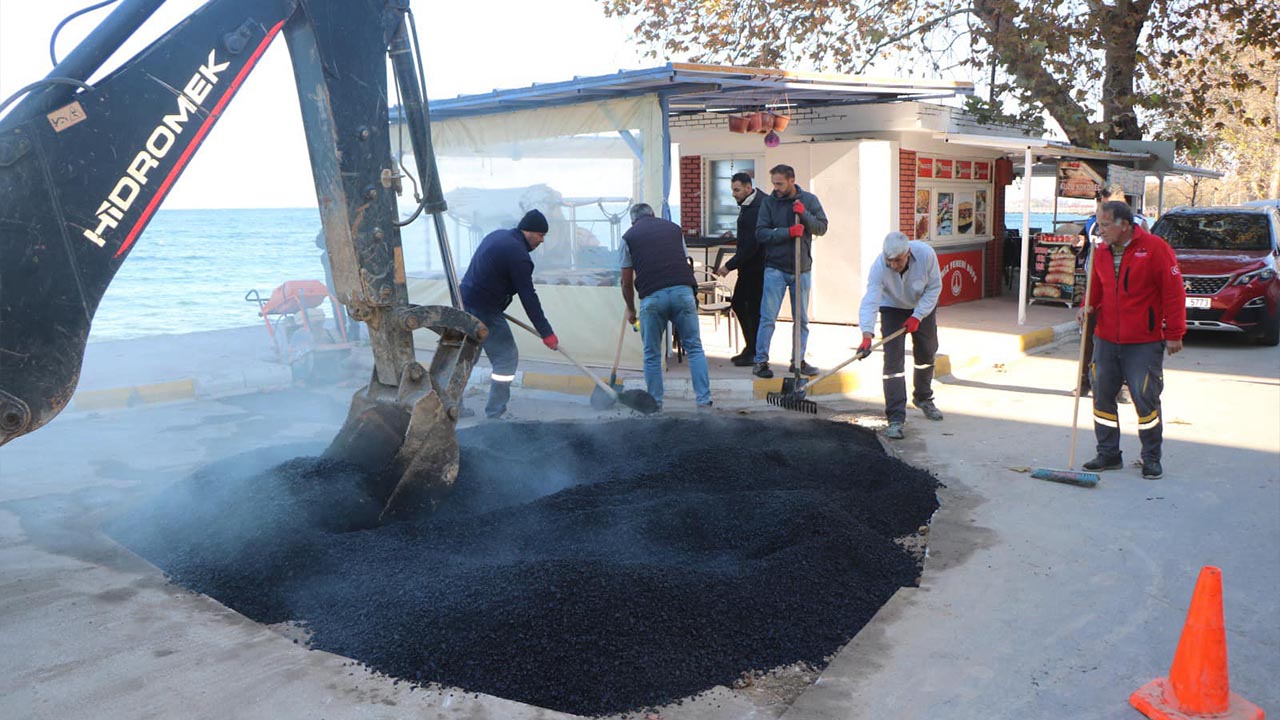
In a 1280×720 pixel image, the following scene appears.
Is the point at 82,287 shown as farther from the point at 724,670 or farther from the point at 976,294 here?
the point at 976,294

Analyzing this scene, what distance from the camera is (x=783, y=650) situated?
13.3ft

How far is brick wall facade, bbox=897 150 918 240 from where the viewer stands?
568 inches

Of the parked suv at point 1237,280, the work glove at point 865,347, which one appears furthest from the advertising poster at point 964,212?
the work glove at point 865,347

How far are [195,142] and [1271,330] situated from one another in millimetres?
13725

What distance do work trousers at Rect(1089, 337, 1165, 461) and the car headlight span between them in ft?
24.8

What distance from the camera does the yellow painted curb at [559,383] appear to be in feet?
33.6

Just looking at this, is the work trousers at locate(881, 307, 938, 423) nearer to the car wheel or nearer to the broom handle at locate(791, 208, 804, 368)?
the broom handle at locate(791, 208, 804, 368)

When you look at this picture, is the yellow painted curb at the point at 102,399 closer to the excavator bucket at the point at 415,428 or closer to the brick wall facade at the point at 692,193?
the excavator bucket at the point at 415,428

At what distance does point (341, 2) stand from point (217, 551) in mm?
2828

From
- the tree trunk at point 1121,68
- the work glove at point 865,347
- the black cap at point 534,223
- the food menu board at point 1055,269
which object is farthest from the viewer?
the tree trunk at point 1121,68

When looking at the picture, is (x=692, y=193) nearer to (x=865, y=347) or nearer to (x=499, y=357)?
(x=499, y=357)

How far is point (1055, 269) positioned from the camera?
657 inches

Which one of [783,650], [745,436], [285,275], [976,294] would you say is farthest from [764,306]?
[285,275]

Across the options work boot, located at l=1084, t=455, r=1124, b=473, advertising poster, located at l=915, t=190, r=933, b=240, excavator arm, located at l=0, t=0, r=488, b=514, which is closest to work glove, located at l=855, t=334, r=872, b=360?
work boot, located at l=1084, t=455, r=1124, b=473
